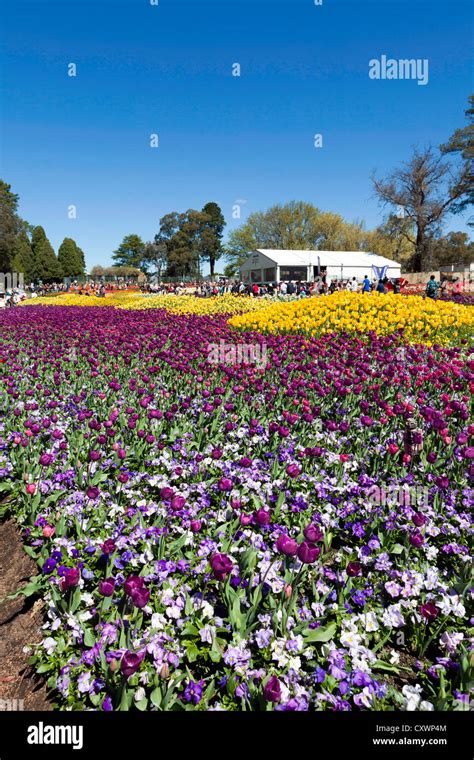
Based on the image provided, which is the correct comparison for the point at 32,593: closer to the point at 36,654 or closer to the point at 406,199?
the point at 36,654

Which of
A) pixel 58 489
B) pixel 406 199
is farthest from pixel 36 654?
pixel 406 199

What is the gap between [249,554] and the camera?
253 cm

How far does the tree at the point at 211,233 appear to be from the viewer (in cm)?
8025

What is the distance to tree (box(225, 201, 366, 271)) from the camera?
68.8m

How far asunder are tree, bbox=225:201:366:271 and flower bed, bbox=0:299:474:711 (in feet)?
224

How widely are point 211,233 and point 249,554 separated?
8341 centimetres

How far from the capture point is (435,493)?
3.34 m

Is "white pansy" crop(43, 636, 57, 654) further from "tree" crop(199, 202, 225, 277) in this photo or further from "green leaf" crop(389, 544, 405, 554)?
"tree" crop(199, 202, 225, 277)

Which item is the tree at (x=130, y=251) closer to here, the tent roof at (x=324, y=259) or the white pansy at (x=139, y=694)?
the tent roof at (x=324, y=259)

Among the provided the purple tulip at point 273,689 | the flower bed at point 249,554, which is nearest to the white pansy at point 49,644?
the flower bed at point 249,554

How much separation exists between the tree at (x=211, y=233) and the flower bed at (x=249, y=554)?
252 ft

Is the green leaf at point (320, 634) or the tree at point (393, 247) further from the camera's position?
the tree at point (393, 247)

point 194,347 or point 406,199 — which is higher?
point 406,199
